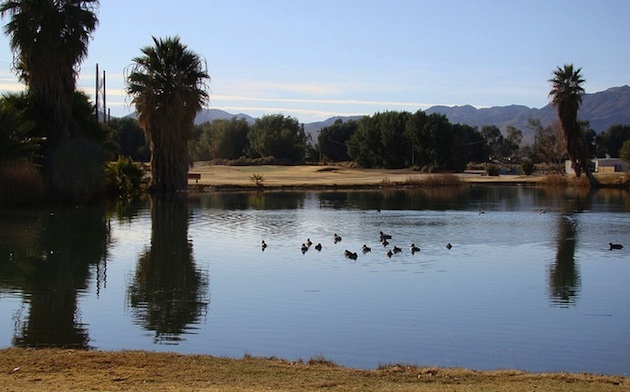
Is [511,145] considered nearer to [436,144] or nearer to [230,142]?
[230,142]

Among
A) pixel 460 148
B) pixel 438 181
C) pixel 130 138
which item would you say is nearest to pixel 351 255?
pixel 438 181

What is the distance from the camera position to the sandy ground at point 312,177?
72750 millimetres

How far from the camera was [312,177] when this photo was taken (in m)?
83.2

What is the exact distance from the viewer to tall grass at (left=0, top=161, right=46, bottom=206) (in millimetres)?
40188

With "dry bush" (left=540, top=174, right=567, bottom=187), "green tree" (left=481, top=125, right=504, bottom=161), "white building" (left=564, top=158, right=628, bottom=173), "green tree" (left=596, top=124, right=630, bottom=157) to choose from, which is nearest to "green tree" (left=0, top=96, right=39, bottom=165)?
"dry bush" (left=540, top=174, right=567, bottom=187)

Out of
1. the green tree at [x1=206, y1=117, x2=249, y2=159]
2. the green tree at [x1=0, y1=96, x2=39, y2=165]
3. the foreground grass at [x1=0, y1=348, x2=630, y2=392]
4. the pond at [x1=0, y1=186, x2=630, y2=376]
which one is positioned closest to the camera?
the foreground grass at [x1=0, y1=348, x2=630, y2=392]

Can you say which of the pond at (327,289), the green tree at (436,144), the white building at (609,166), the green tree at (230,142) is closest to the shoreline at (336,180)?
the green tree at (436,144)

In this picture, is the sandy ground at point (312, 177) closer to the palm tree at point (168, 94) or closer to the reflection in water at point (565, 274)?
the palm tree at point (168, 94)

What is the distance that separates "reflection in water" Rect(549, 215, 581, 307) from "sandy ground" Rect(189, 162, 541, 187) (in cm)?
4044

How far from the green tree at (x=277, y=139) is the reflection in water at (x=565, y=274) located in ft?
259

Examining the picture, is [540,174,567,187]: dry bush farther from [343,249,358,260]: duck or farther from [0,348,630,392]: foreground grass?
[0,348,630,392]: foreground grass

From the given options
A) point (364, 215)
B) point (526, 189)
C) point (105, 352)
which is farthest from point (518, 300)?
point (526, 189)

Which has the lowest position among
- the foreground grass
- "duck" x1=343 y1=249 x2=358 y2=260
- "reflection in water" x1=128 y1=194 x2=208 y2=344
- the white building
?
"reflection in water" x1=128 y1=194 x2=208 y2=344

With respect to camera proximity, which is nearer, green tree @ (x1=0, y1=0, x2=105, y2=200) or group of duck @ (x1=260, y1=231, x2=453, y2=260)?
group of duck @ (x1=260, y1=231, x2=453, y2=260)
